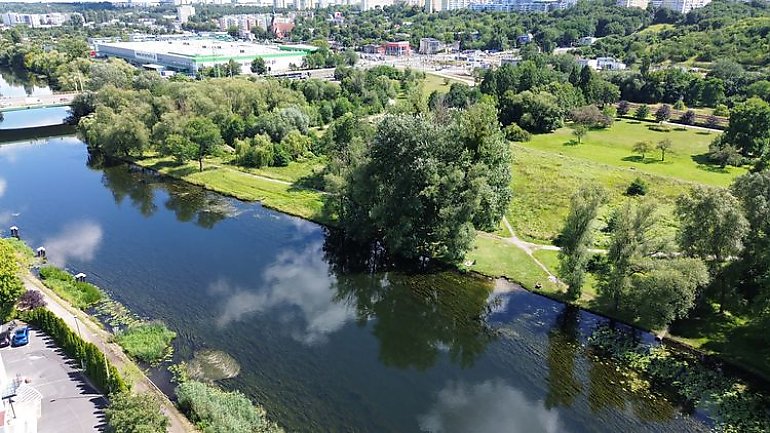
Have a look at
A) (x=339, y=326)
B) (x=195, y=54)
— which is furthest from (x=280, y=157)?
(x=195, y=54)

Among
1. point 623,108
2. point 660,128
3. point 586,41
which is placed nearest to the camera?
point 660,128

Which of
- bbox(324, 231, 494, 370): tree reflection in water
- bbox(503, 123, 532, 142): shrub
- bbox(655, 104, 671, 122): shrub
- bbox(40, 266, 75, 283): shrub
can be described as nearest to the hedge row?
bbox(40, 266, 75, 283): shrub

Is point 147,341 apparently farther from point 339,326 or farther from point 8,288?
point 339,326

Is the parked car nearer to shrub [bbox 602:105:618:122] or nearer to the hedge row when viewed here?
the hedge row

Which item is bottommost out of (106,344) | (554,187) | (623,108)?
(106,344)

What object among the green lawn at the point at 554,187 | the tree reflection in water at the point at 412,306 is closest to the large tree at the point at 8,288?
the tree reflection in water at the point at 412,306

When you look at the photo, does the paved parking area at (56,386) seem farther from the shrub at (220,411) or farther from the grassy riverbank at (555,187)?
the grassy riverbank at (555,187)
